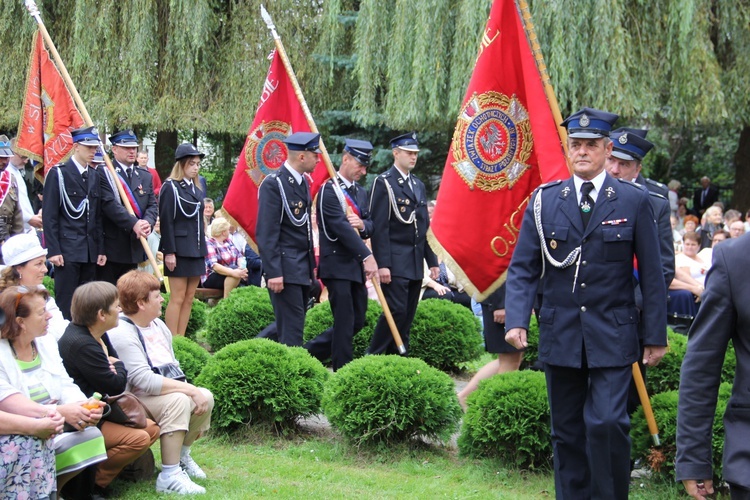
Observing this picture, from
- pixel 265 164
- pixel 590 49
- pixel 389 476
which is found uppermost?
pixel 590 49

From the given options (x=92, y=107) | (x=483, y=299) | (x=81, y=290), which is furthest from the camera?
(x=92, y=107)

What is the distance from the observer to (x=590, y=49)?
14.9 meters

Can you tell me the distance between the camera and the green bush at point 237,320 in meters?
10.6

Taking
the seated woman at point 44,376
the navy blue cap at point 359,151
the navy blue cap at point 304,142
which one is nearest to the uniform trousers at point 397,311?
the navy blue cap at point 359,151

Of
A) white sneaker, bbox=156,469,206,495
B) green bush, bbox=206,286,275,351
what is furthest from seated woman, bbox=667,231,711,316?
white sneaker, bbox=156,469,206,495

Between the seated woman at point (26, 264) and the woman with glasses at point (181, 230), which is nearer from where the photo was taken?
the seated woman at point (26, 264)

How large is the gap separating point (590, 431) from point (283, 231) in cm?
416

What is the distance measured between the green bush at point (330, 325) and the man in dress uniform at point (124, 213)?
183 cm

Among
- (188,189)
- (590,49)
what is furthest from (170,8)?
(188,189)

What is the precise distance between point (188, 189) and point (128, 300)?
4.52m

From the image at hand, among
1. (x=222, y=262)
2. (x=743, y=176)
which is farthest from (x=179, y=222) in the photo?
(x=743, y=176)

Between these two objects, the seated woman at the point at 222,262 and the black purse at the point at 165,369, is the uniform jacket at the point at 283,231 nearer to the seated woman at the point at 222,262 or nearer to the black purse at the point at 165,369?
the black purse at the point at 165,369

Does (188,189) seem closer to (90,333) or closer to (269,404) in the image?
(269,404)

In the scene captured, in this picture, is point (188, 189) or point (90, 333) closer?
point (90, 333)
